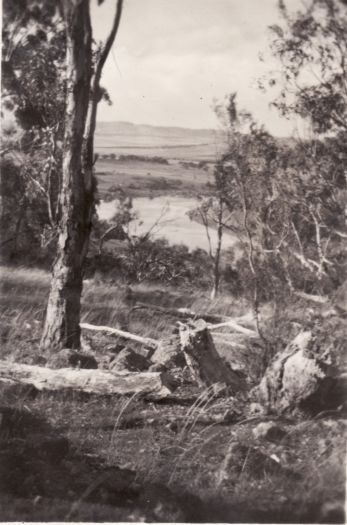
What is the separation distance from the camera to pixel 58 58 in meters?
4.27

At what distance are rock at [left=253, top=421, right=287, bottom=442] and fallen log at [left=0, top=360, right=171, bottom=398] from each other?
0.59 metres

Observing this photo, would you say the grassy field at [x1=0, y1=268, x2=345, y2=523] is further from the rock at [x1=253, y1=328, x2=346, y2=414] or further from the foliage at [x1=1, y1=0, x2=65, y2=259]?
the foliage at [x1=1, y1=0, x2=65, y2=259]

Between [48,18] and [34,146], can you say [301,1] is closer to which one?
[48,18]

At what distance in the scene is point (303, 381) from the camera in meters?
3.52

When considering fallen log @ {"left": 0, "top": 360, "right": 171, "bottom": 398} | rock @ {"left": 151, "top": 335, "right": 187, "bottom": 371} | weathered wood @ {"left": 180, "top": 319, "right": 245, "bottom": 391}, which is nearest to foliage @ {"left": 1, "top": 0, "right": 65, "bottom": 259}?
fallen log @ {"left": 0, "top": 360, "right": 171, "bottom": 398}

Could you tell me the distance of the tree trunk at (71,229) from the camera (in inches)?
161

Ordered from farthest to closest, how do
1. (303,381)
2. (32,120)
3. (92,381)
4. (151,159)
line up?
(32,120)
(151,159)
(92,381)
(303,381)

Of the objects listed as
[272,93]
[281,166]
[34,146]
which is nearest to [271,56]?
[272,93]

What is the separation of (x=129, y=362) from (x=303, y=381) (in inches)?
45.4

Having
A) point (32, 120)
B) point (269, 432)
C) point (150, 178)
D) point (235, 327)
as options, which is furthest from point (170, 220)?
point (269, 432)

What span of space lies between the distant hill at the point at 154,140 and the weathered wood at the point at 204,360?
4.14 feet

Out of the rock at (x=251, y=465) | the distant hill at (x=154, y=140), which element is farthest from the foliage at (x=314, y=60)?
the rock at (x=251, y=465)

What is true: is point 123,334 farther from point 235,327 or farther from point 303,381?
point 303,381

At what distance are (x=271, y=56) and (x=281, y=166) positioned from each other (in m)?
1.28
